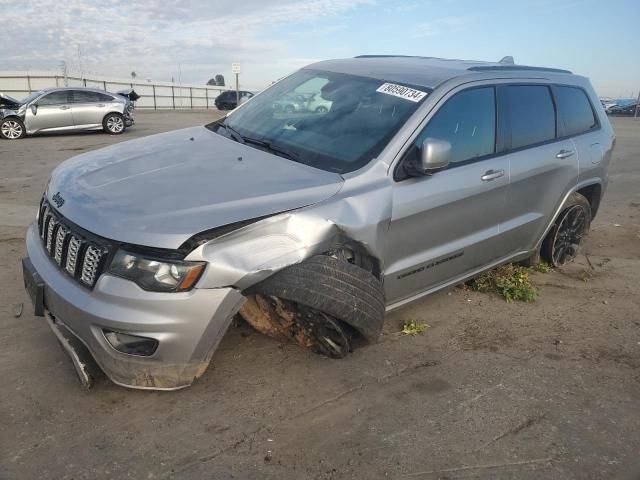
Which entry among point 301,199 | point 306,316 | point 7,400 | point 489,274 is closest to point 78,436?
point 7,400

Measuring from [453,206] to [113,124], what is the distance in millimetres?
15753

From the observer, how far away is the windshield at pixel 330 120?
325 cm

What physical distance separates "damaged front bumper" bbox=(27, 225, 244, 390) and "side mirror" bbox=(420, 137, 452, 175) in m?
1.31

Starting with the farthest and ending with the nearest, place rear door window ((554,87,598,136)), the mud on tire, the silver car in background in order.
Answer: the silver car in background → rear door window ((554,87,598,136)) → the mud on tire

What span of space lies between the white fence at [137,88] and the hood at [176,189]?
2311cm

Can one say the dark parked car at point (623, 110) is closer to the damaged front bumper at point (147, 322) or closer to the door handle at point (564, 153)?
the door handle at point (564, 153)

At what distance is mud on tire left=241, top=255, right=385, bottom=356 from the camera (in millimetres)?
2709

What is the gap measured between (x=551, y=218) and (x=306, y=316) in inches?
103

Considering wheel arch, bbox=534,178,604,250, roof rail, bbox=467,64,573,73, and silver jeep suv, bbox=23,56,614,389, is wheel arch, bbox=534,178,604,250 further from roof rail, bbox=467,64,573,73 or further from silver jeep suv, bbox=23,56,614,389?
roof rail, bbox=467,64,573,73

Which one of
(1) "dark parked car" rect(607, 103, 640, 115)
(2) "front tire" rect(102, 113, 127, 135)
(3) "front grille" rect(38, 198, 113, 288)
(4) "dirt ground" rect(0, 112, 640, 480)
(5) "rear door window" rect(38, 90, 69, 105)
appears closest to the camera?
(4) "dirt ground" rect(0, 112, 640, 480)

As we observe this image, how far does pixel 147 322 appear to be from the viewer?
2477 millimetres

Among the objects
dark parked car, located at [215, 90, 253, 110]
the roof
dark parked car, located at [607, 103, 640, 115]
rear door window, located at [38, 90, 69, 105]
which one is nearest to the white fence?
dark parked car, located at [215, 90, 253, 110]

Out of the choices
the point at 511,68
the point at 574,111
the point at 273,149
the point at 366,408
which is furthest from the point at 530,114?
the point at 366,408

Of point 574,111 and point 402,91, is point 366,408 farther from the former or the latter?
point 574,111
